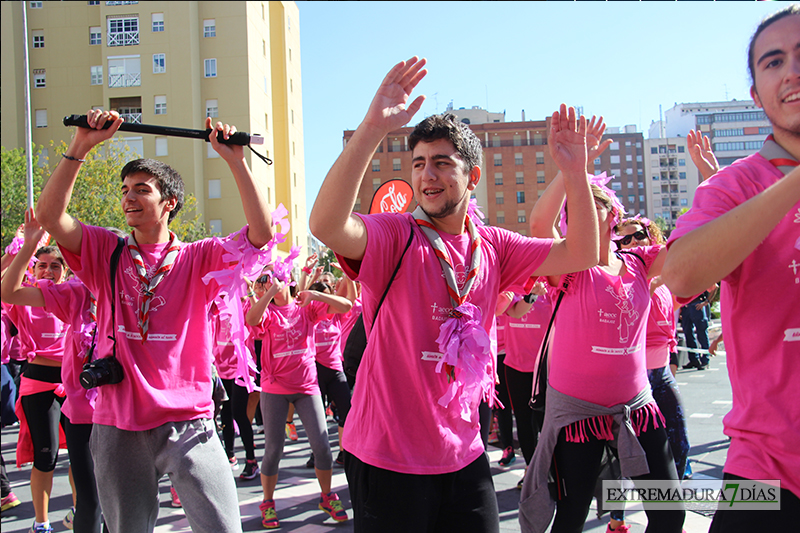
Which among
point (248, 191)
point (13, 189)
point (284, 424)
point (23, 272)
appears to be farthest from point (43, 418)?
point (13, 189)

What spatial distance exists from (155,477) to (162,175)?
1562 millimetres

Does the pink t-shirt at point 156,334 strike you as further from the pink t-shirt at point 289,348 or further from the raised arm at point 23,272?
the pink t-shirt at point 289,348

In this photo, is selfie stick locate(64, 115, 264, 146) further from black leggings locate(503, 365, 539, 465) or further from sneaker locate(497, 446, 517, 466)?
sneaker locate(497, 446, 517, 466)

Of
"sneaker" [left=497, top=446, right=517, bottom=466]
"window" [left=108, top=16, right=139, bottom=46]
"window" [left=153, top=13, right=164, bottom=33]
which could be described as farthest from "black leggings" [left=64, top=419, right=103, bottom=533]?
"window" [left=153, top=13, right=164, bottom=33]

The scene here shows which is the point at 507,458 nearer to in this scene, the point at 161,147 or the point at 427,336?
the point at 427,336

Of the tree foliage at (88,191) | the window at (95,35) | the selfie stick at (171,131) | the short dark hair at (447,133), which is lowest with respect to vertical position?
the short dark hair at (447,133)

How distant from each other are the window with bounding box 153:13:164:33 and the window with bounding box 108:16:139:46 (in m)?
1.07

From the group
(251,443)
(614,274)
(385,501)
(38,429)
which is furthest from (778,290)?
(251,443)

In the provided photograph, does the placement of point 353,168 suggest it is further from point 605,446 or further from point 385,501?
point 605,446

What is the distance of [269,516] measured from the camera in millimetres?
4930

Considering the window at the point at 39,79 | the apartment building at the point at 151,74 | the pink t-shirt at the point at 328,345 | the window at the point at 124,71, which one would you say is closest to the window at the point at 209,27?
the apartment building at the point at 151,74

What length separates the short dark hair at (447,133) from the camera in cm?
245

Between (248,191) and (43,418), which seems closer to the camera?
(248,191)

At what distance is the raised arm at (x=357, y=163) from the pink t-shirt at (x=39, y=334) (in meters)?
4.21
